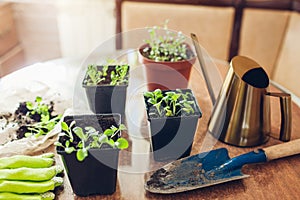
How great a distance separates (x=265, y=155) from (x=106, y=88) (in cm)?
43

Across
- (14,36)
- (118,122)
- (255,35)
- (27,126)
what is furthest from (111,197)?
(14,36)

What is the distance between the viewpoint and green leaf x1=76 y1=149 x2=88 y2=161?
1.97 feet

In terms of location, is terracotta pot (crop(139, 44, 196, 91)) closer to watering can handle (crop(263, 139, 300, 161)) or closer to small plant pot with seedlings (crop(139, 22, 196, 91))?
small plant pot with seedlings (crop(139, 22, 196, 91))

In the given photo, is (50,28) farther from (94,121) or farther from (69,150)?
(69,150)

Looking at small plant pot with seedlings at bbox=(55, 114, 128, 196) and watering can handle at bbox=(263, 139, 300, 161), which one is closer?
small plant pot with seedlings at bbox=(55, 114, 128, 196)

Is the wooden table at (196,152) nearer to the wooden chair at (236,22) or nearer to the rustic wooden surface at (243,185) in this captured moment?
the rustic wooden surface at (243,185)

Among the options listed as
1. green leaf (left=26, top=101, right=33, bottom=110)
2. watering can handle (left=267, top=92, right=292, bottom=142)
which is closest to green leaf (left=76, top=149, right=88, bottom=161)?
green leaf (left=26, top=101, right=33, bottom=110)

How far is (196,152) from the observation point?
0.81 meters

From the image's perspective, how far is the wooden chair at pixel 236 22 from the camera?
1.64 metres

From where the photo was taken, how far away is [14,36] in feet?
8.43

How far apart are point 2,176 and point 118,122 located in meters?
0.26

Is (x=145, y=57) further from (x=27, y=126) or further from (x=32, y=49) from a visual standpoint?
(x=32, y=49)

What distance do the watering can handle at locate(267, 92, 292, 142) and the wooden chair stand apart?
2.75ft

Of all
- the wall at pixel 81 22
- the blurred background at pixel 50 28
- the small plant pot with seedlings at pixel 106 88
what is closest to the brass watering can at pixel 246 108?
the small plant pot with seedlings at pixel 106 88
